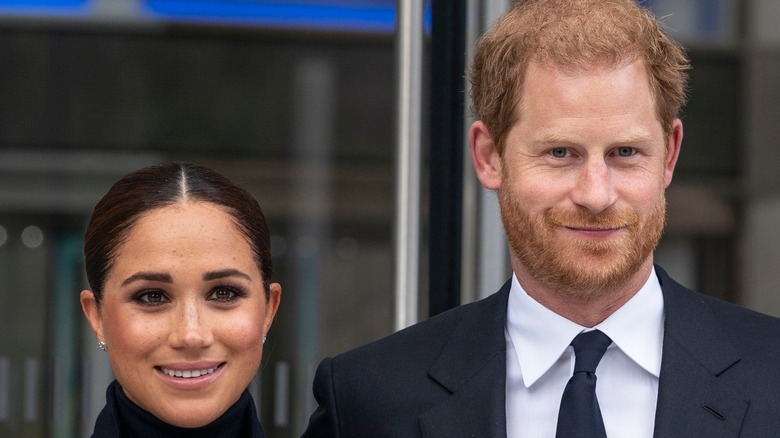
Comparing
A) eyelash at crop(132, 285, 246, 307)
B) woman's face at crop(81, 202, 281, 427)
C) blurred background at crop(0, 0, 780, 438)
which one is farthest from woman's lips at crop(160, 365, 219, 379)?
blurred background at crop(0, 0, 780, 438)

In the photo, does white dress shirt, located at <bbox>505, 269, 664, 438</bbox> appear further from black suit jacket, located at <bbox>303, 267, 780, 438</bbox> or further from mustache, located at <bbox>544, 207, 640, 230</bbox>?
mustache, located at <bbox>544, 207, 640, 230</bbox>

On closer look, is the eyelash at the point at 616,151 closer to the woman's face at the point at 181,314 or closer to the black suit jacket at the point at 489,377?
the black suit jacket at the point at 489,377

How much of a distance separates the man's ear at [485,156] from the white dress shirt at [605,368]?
8.5 inches

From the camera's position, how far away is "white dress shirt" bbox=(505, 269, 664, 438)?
2113 mm

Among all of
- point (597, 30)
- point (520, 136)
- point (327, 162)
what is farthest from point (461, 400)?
point (327, 162)

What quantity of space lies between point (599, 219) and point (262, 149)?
4411mm

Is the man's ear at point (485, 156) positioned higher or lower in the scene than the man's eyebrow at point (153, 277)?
higher

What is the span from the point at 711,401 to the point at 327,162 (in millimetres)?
4397

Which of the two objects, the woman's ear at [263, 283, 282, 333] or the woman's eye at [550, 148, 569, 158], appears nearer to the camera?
the woman's eye at [550, 148, 569, 158]

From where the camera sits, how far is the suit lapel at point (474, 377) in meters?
2.18

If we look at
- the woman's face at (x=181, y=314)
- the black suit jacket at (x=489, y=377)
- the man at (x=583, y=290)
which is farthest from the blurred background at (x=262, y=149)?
the woman's face at (x=181, y=314)

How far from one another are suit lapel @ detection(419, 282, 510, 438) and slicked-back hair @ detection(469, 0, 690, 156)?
0.33 metres

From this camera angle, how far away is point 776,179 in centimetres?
613

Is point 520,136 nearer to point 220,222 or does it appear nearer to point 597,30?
point 597,30
